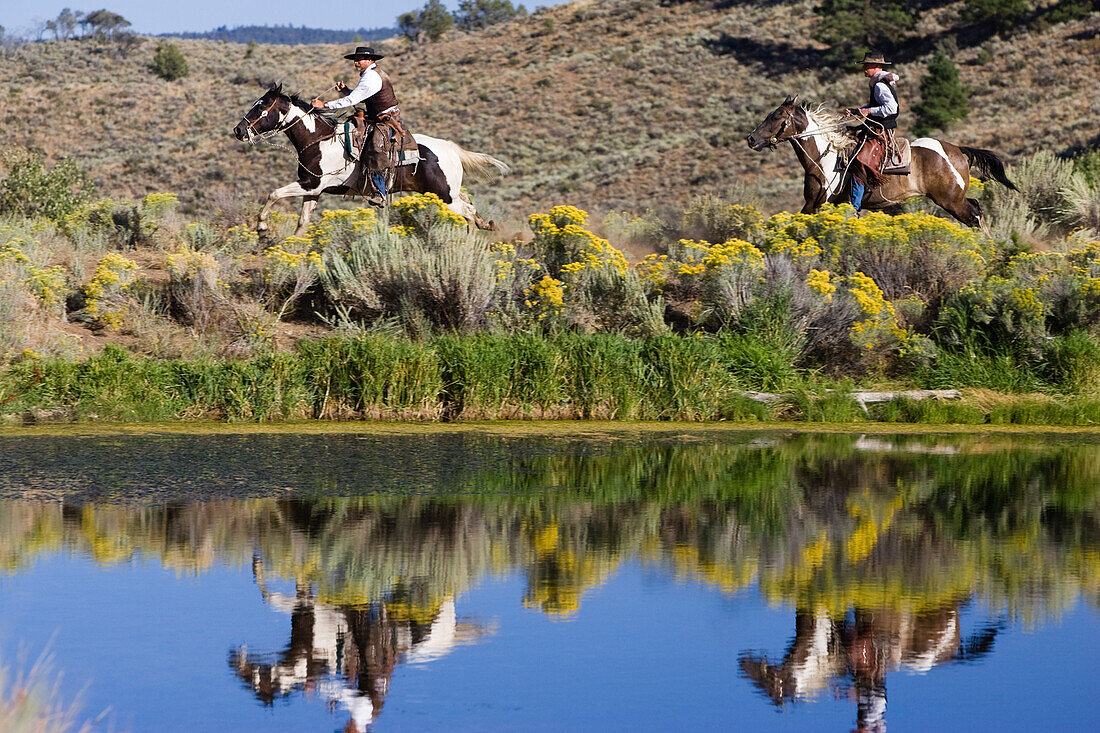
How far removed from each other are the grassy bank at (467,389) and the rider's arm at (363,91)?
3866 millimetres

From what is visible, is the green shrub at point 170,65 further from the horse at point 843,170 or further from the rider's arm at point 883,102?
the rider's arm at point 883,102

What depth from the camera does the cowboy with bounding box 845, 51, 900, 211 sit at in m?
17.9

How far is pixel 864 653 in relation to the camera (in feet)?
20.0

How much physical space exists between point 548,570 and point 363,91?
35.9ft

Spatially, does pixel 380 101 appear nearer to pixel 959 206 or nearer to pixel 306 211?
pixel 306 211

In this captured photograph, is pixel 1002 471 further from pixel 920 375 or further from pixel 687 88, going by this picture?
pixel 687 88

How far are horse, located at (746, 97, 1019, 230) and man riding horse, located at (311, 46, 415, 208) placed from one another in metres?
4.60

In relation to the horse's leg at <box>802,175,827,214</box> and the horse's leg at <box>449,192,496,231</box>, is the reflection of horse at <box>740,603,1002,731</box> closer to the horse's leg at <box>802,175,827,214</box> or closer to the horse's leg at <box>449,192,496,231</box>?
the horse's leg at <box>802,175,827,214</box>

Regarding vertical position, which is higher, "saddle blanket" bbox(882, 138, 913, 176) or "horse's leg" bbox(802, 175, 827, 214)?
"saddle blanket" bbox(882, 138, 913, 176)

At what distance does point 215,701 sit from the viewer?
5344 millimetres

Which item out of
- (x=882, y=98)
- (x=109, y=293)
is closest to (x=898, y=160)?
(x=882, y=98)

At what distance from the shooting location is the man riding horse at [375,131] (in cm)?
1783

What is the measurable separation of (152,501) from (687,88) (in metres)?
49.4

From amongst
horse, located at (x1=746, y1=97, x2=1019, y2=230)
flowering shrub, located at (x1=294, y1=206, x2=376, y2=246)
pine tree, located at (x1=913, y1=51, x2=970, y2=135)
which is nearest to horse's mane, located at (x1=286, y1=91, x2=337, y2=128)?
flowering shrub, located at (x1=294, y1=206, x2=376, y2=246)
